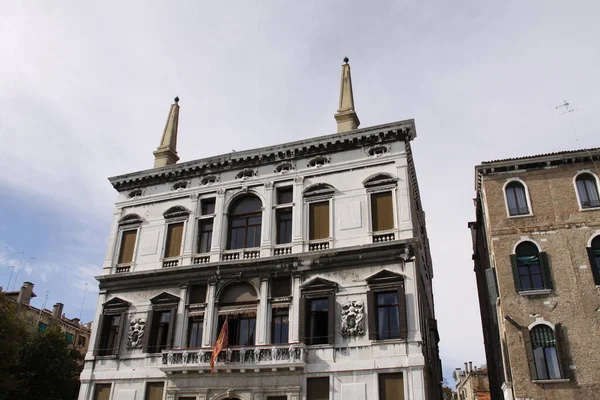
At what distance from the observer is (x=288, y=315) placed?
81.7 feet

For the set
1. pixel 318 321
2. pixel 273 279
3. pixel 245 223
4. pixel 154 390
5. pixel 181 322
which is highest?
pixel 245 223

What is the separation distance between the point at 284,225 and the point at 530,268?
12015 mm

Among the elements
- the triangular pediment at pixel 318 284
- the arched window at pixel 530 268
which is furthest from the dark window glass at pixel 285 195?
the arched window at pixel 530 268

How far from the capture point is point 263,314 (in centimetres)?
2511

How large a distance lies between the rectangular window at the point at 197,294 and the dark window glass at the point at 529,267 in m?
15.4

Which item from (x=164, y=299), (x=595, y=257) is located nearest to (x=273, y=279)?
(x=164, y=299)

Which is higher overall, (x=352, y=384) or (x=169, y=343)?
(x=169, y=343)

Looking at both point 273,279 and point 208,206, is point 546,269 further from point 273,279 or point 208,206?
point 208,206

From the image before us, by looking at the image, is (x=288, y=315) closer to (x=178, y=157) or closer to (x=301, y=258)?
(x=301, y=258)

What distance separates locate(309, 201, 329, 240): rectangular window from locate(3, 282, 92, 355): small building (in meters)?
31.0

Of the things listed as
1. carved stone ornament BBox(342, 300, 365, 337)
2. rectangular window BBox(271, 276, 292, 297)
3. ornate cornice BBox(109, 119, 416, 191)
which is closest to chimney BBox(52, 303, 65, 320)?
ornate cornice BBox(109, 119, 416, 191)

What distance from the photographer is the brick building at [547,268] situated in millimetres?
20922

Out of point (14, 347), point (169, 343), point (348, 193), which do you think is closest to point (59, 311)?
point (14, 347)

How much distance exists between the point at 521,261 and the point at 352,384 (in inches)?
364
